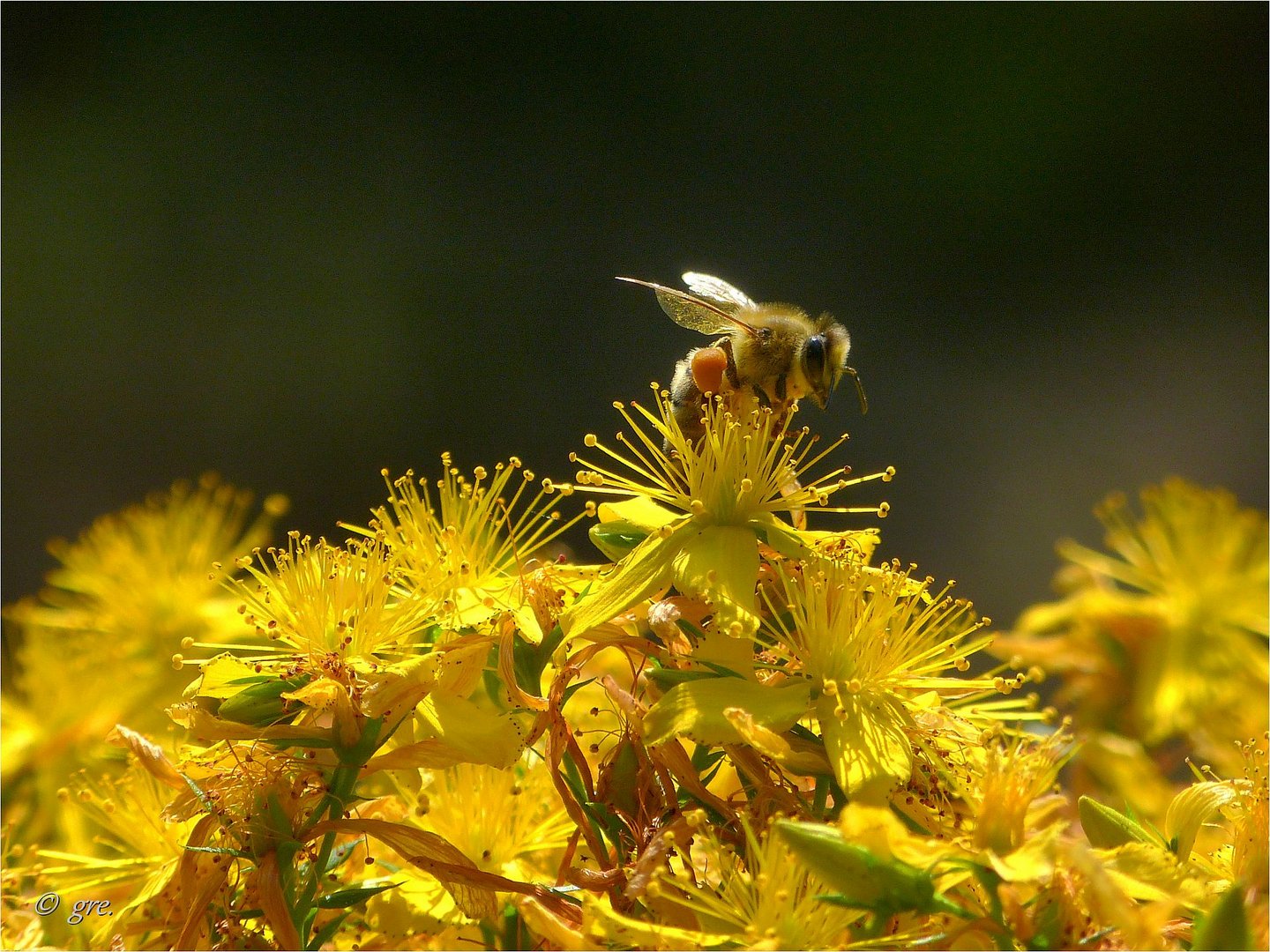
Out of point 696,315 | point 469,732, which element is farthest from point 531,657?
point 696,315

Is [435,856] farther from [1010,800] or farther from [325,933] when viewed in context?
[1010,800]

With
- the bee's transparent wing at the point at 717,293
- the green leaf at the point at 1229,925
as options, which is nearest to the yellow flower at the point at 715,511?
the bee's transparent wing at the point at 717,293

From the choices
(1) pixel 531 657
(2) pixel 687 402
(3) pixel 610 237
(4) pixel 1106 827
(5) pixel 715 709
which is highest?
(3) pixel 610 237

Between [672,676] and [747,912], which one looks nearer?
[747,912]

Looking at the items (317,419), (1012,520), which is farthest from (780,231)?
(317,419)

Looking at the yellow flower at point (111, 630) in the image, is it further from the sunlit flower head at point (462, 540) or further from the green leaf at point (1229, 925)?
the green leaf at point (1229, 925)

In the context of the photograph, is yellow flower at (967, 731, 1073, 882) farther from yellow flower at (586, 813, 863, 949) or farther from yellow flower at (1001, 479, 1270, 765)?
yellow flower at (1001, 479, 1270, 765)

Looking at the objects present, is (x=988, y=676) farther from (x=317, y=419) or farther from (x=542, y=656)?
(x=317, y=419)
